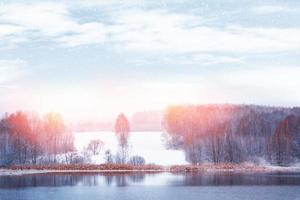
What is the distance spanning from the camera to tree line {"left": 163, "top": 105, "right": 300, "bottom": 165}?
117375 mm

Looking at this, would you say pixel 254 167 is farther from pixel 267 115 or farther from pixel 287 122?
pixel 267 115

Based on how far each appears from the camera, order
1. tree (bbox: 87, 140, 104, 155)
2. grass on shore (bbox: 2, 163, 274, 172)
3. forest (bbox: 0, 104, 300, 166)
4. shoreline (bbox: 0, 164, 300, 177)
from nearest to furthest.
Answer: shoreline (bbox: 0, 164, 300, 177), grass on shore (bbox: 2, 163, 274, 172), forest (bbox: 0, 104, 300, 166), tree (bbox: 87, 140, 104, 155)

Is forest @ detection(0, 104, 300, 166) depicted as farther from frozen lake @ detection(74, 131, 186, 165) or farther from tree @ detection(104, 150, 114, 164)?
frozen lake @ detection(74, 131, 186, 165)

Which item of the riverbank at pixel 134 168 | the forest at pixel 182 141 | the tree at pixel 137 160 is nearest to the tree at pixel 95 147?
the forest at pixel 182 141

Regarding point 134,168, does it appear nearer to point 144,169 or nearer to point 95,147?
point 144,169

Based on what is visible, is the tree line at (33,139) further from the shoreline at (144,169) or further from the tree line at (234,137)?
the tree line at (234,137)

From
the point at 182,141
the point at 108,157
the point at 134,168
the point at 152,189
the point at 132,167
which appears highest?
the point at 182,141

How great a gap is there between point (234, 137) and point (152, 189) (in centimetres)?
6289

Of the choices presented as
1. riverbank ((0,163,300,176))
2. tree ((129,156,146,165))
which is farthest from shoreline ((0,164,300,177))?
tree ((129,156,146,165))

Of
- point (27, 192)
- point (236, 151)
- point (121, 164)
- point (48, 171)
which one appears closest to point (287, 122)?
point (236, 151)

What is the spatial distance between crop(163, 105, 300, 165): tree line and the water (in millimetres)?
39210

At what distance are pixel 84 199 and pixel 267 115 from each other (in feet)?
331

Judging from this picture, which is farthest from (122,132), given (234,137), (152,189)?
(152,189)

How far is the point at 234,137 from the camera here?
4921 inches
